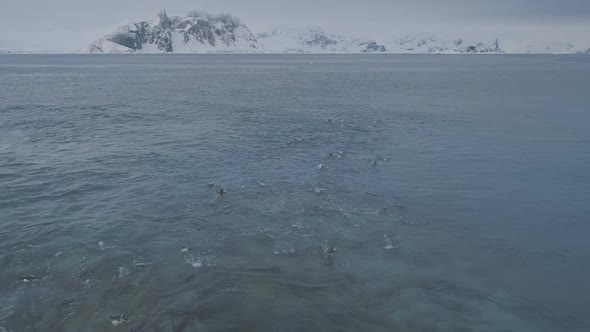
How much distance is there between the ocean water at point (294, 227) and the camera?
17.4 m

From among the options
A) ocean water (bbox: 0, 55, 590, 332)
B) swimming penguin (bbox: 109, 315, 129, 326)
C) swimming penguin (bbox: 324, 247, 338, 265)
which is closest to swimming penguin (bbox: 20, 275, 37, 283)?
ocean water (bbox: 0, 55, 590, 332)

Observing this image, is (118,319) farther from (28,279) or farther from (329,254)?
(329,254)

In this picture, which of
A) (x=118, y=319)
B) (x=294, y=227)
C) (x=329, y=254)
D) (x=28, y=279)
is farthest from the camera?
(x=294, y=227)

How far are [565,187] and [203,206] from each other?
25.9 metres

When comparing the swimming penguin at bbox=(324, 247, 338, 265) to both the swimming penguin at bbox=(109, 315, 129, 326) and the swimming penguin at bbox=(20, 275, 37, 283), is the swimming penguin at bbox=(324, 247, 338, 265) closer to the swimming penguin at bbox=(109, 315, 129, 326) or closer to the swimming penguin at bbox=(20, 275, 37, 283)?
the swimming penguin at bbox=(109, 315, 129, 326)

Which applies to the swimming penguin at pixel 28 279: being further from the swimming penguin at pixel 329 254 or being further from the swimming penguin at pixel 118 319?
the swimming penguin at pixel 329 254

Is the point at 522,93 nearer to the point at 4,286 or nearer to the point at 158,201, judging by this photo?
the point at 158,201

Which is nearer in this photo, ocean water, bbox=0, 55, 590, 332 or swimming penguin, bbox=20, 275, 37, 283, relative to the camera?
ocean water, bbox=0, 55, 590, 332

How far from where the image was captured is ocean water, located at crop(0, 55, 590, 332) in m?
17.4

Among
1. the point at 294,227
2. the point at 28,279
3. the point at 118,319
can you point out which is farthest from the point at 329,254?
the point at 28,279

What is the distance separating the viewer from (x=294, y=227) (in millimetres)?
24641

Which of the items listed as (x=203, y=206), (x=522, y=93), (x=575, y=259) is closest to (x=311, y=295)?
(x=203, y=206)

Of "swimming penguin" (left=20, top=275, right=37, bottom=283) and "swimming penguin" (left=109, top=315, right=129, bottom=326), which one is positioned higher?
"swimming penguin" (left=20, top=275, right=37, bottom=283)

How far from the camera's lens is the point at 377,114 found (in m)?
61.0
